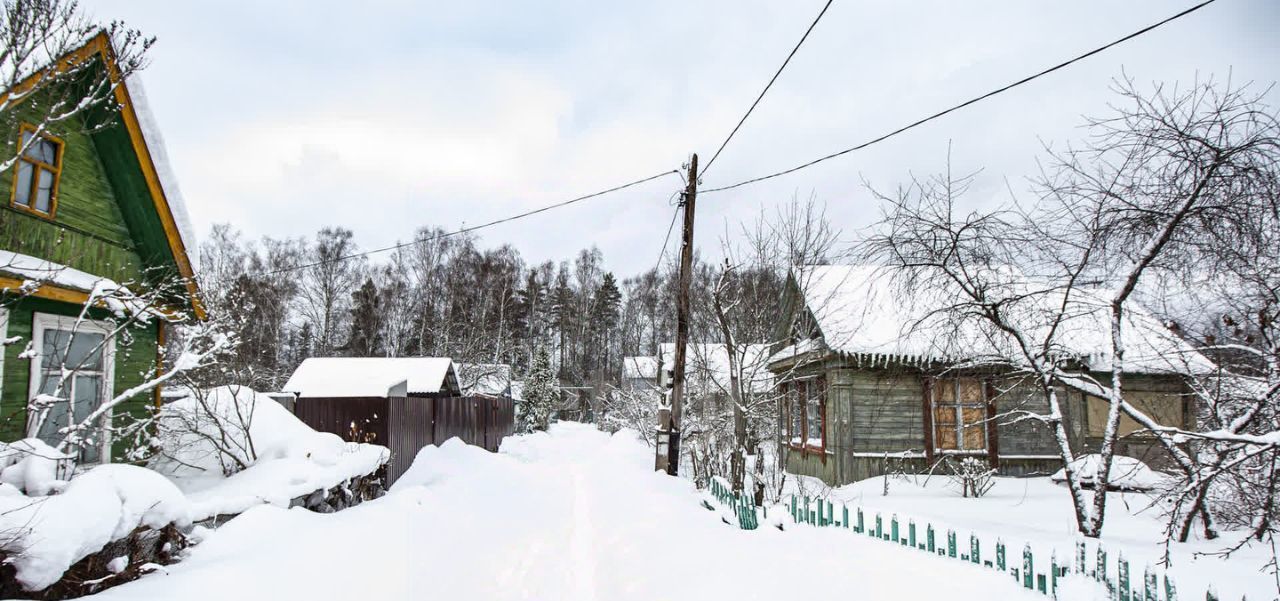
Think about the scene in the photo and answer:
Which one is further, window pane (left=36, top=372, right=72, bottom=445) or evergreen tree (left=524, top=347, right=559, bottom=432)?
evergreen tree (left=524, top=347, right=559, bottom=432)

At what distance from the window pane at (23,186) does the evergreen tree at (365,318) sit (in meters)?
32.8

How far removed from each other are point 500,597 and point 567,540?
2657mm

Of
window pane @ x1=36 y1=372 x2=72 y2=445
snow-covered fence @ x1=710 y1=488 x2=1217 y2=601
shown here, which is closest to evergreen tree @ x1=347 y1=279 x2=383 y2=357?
window pane @ x1=36 y1=372 x2=72 y2=445

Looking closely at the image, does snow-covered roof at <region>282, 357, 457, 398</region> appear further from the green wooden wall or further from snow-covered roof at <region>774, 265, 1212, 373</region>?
snow-covered roof at <region>774, 265, 1212, 373</region>

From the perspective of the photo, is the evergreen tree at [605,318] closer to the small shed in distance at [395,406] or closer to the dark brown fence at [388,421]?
the small shed in distance at [395,406]

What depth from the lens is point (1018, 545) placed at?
240 inches

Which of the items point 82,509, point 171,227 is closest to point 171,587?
point 82,509

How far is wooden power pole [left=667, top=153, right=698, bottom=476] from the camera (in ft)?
38.8

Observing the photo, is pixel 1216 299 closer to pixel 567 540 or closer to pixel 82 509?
pixel 567 540

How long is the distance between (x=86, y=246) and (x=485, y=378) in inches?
1251

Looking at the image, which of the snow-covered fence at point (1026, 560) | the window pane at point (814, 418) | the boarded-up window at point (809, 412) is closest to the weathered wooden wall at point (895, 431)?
the boarded-up window at point (809, 412)

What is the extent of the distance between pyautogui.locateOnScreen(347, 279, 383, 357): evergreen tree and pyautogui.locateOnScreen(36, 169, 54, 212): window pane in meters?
32.5

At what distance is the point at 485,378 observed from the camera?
39.7m

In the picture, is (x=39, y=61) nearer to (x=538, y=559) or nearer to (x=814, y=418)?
(x=538, y=559)
